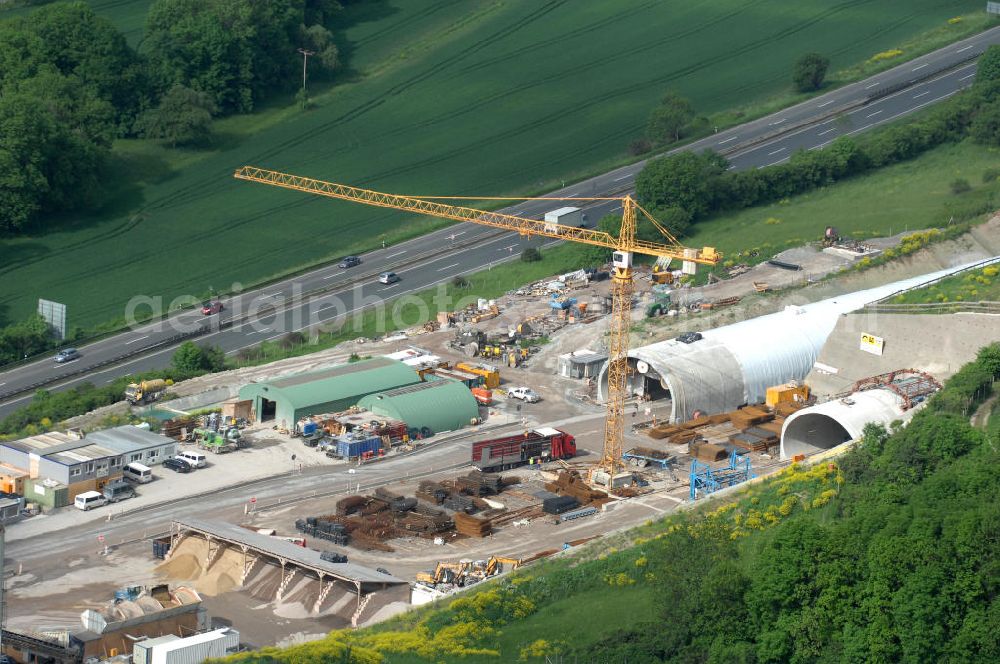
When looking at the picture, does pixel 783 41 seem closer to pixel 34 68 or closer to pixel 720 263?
pixel 720 263

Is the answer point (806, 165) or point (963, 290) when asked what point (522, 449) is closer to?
point (963, 290)

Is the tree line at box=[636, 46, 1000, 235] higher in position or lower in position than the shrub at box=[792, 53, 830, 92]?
lower

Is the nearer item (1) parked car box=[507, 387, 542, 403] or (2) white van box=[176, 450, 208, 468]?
(2) white van box=[176, 450, 208, 468]

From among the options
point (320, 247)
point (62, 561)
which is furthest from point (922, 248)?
point (62, 561)

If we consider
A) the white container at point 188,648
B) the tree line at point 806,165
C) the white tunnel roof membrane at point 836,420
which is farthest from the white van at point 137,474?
the tree line at point 806,165

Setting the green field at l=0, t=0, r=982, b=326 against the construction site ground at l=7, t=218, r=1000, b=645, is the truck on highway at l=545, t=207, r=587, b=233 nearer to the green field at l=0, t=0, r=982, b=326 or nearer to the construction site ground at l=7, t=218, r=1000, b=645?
the green field at l=0, t=0, r=982, b=326

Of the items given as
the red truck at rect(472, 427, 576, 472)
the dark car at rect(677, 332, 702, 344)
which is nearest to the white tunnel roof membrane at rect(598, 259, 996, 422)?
the dark car at rect(677, 332, 702, 344)

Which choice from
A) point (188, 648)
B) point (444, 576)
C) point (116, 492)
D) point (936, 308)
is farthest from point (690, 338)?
point (188, 648)
